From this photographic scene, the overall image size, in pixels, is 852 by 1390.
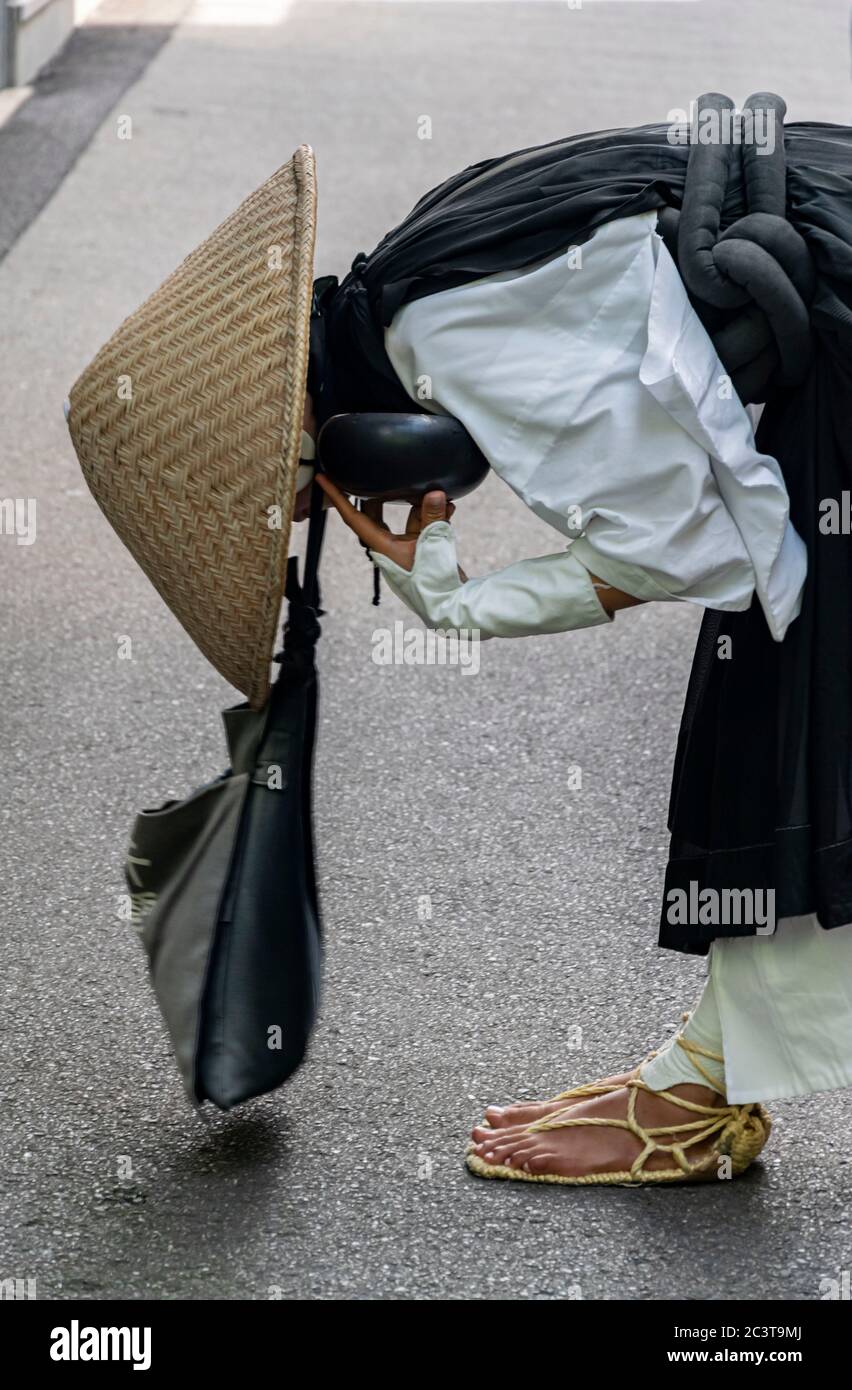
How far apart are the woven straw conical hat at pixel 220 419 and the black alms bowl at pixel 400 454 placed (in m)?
0.09

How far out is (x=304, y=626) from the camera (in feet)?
8.80

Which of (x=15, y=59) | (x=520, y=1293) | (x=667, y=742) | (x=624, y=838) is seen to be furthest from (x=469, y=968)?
(x=15, y=59)

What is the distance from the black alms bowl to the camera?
2342 mm

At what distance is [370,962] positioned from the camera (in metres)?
3.42

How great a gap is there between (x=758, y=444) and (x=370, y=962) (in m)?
1.40

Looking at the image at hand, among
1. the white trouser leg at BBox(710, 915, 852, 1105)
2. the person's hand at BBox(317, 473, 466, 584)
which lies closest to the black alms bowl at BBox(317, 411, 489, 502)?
the person's hand at BBox(317, 473, 466, 584)

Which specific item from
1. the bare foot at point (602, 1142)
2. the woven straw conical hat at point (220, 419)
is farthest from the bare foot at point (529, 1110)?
the woven straw conical hat at point (220, 419)

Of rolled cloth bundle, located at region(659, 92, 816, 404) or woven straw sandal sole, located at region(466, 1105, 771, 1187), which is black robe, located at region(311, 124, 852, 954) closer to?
rolled cloth bundle, located at region(659, 92, 816, 404)

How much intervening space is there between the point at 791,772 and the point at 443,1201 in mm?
861

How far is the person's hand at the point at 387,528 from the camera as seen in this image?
242 cm

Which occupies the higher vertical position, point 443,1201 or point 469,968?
point 469,968

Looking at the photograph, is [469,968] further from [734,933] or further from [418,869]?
[734,933]

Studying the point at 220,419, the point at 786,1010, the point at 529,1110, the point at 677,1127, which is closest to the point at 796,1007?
the point at 786,1010

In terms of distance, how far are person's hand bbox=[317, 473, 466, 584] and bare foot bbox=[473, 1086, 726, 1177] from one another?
37.2 inches
